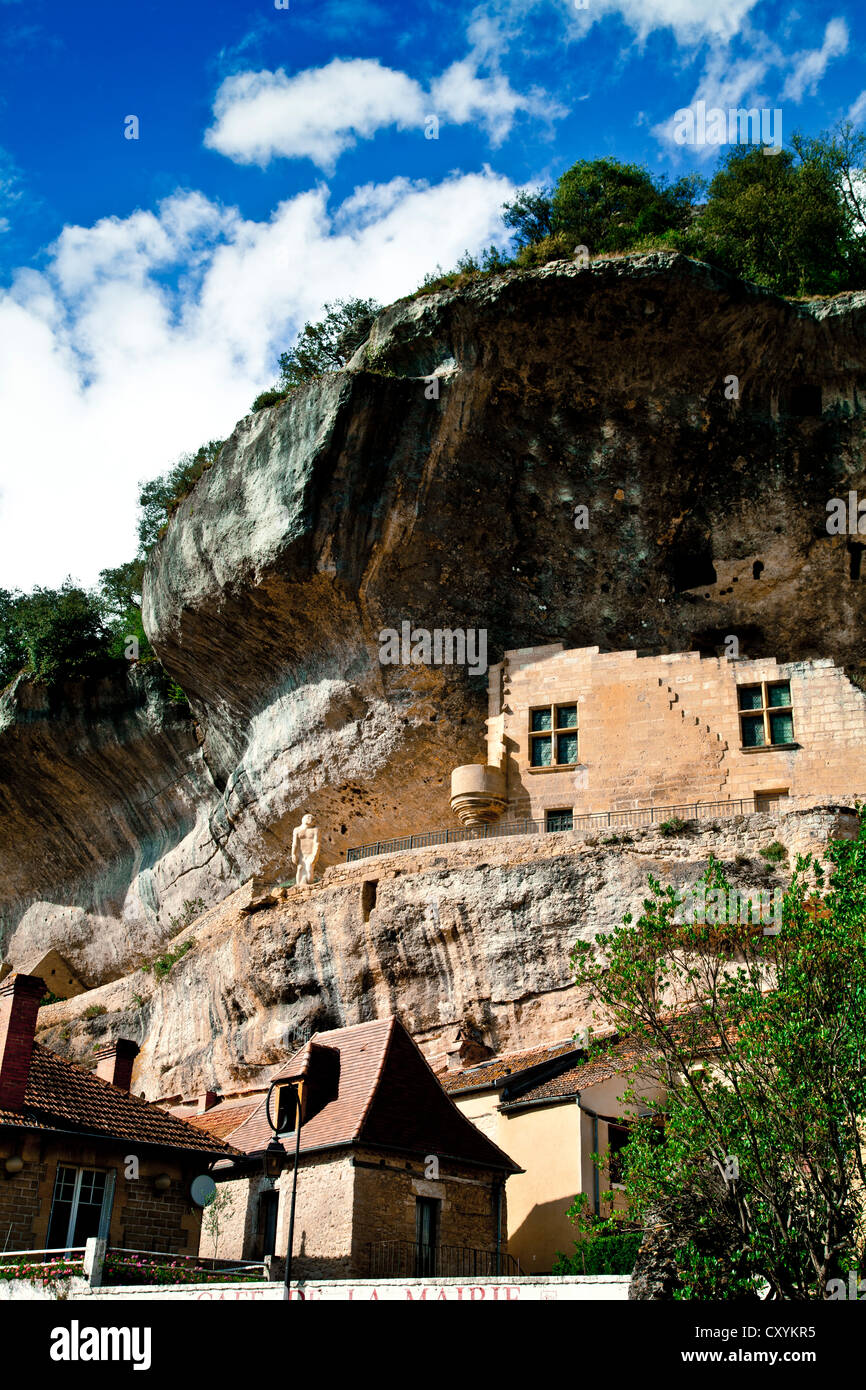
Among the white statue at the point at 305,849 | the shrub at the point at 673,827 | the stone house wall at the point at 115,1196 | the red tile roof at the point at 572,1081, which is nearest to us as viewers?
the stone house wall at the point at 115,1196

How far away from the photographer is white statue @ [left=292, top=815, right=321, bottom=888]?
31.5 metres

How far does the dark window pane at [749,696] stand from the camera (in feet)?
94.8

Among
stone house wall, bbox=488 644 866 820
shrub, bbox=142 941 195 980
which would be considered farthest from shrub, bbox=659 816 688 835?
shrub, bbox=142 941 195 980

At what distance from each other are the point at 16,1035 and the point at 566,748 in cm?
1690

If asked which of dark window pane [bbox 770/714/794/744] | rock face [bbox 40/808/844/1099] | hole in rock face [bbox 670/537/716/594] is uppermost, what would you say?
hole in rock face [bbox 670/537/716/594]

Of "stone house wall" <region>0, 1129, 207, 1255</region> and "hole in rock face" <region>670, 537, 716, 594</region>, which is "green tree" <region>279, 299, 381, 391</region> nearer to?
"hole in rock face" <region>670, 537, 716, 594</region>

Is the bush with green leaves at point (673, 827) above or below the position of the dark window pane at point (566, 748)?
below

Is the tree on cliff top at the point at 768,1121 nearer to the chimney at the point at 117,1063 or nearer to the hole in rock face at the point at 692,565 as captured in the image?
the chimney at the point at 117,1063

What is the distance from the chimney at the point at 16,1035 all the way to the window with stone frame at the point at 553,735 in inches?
627

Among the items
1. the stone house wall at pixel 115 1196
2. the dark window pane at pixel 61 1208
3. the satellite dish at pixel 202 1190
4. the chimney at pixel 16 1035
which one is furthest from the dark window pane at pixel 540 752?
the dark window pane at pixel 61 1208

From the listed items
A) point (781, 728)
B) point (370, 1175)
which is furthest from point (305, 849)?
point (370, 1175)

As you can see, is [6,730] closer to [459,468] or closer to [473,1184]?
[459,468]

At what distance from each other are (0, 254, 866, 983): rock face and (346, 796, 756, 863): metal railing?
1.80 m

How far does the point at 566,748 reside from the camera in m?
30.6
